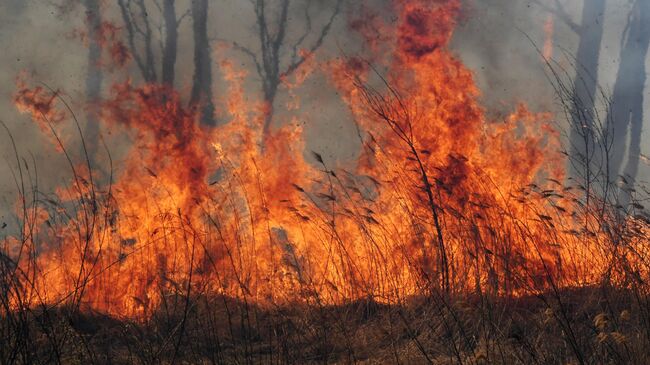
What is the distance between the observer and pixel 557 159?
24.4 ft

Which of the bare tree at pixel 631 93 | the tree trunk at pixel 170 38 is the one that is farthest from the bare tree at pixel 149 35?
the bare tree at pixel 631 93

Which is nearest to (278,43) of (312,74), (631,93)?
(312,74)

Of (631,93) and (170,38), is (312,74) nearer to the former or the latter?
(170,38)

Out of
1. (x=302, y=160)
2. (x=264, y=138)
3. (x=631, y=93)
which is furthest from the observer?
(x=631, y=93)

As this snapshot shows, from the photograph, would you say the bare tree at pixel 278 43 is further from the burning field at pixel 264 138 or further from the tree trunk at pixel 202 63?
the tree trunk at pixel 202 63

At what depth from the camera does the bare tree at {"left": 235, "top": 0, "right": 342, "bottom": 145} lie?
25.0 feet

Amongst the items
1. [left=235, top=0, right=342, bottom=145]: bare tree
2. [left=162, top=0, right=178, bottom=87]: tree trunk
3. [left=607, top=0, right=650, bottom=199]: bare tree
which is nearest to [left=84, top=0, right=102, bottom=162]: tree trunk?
[left=162, top=0, right=178, bottom=87]: tree trunk

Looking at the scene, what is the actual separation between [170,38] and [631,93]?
5.87 m

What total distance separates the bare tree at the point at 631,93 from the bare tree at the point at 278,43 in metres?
3.96

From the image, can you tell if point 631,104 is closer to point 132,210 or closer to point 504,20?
point 504,20

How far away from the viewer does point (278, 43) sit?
773 cm

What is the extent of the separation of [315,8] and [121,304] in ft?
13.1

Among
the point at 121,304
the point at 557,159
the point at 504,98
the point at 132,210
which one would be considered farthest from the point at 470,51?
the point at 121,304

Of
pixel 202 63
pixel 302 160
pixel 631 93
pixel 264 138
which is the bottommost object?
pixel 302 160
